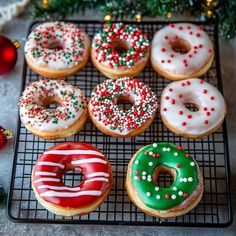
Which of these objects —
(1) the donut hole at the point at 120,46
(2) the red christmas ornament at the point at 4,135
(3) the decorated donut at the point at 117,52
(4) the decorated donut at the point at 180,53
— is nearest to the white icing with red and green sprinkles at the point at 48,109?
(2) the red christmas ornament at the point at 4,135

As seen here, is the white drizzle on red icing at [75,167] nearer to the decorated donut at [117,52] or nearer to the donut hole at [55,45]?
the decorated donut at [117,52]

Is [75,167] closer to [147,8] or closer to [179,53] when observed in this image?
[179,53]

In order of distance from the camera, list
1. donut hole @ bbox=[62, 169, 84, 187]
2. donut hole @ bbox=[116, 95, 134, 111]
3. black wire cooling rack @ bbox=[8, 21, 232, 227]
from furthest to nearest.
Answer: donut hole @ bbox=[116, 95, 134, 111] < donut hole @ bbox=[62, 169, 84, 187] < black wire cooling rack @ bbox=[8, 21, 232, 227]

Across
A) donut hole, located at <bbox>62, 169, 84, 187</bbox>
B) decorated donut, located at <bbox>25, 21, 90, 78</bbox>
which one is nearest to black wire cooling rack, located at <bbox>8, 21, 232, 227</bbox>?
donut hole, located at <bbox>62, 169, 84, 187</bbox>

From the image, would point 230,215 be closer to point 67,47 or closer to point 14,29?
point 67,47

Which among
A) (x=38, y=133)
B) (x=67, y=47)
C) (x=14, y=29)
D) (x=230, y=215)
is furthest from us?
(x=14, y=29)

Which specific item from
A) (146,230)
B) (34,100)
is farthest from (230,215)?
(34,100)

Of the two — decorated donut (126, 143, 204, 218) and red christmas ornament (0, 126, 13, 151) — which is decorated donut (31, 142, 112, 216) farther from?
red christmas ornament (0, 126, 13, 151)
